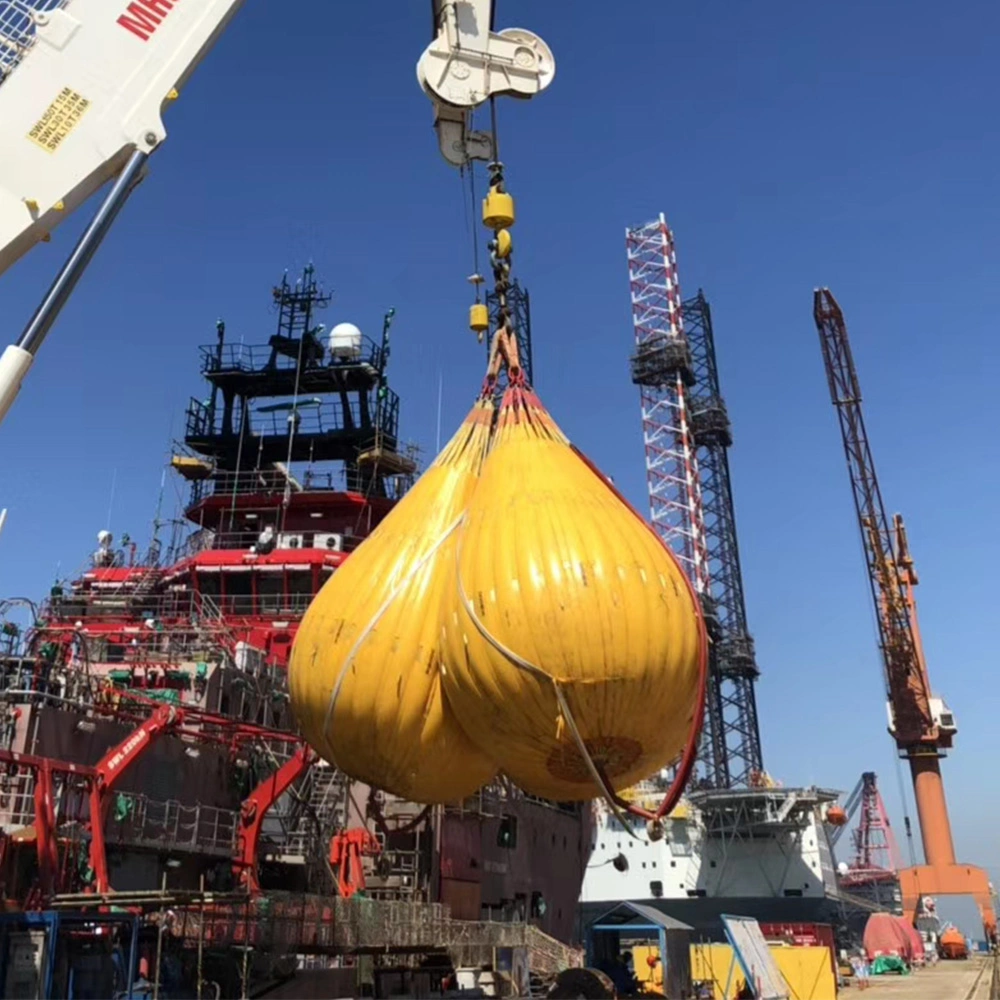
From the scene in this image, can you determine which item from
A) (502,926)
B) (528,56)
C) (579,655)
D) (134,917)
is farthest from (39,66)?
(502,926)

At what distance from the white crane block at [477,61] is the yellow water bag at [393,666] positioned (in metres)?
4.76

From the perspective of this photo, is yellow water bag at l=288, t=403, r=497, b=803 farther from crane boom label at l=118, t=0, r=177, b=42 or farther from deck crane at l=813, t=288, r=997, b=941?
deck crane at l=813, t=288, r=997, b=941

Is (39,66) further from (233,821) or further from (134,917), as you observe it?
(233,821)

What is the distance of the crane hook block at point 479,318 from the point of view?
1056cm

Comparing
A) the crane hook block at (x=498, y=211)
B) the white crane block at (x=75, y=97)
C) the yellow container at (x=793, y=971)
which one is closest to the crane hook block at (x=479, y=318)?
the crane hook block at (x=498, y=211)

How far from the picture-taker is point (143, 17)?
10.7 meters

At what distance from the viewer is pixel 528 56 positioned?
1066 cm

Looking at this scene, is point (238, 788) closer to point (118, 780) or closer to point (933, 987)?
point (118, 780)

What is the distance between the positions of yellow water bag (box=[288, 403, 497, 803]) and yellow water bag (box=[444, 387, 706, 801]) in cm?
32

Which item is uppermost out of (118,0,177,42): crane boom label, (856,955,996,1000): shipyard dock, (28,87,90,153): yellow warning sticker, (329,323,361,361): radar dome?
(329,323,361,361): radar dome

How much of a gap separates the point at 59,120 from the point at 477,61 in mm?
4530

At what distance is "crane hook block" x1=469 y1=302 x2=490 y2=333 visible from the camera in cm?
1056

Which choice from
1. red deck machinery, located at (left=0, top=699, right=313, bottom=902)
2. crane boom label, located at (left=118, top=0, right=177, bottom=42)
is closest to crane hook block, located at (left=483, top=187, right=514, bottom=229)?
crane boom label, located at (left=118, top=0, right=177, bottom=42)

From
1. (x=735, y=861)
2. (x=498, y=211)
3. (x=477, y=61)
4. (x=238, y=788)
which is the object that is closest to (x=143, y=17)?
(x=477, y=61)
